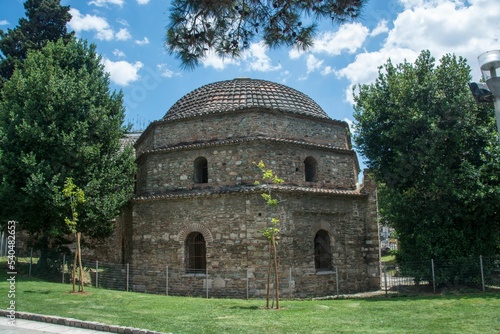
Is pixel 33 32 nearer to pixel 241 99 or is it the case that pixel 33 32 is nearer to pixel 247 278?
pixel 241 99

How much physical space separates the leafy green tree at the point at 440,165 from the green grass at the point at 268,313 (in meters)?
2.55

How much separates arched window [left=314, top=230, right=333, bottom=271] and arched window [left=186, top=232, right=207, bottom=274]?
4259 millimetres

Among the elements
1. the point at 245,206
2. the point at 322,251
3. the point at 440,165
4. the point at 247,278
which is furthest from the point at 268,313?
the point at 440,165

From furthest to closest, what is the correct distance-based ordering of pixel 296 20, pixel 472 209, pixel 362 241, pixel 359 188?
1. pixel 359 188
2. pixel 362 241
3. pixel 472 209
4. pixel 296 20

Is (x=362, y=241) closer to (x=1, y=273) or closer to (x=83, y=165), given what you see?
(x=83, y=165)

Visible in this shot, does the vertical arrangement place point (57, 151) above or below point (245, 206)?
above

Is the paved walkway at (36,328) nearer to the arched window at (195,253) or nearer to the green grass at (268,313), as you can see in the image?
the green grass at (268,313)

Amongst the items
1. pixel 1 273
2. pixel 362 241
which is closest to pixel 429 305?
pixel 362 241

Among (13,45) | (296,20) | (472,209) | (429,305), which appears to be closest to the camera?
(296,20)

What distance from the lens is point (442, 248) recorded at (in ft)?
47.8

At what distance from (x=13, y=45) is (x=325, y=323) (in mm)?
22722

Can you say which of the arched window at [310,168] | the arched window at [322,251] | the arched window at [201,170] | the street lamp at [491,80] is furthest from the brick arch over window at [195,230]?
the street lamp at [491,80]

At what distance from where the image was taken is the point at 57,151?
1490 centimetres

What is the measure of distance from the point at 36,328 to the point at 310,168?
439 inches
